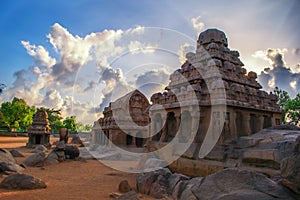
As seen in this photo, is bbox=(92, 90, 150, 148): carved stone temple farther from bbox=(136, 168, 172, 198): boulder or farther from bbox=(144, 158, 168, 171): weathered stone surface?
bbox=(136, 168, 172, 198): boulder

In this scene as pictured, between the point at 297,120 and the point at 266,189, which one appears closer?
the point at 266,189

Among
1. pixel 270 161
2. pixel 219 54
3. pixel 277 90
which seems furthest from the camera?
pixel 277 90

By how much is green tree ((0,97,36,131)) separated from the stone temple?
44054mm

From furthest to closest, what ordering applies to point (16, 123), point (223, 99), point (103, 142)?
point (16, 123) → point (103, 142) → point (223, 99)

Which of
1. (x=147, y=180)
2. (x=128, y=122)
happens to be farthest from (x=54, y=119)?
(x=147, y=180)

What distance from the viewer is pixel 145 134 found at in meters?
24.7

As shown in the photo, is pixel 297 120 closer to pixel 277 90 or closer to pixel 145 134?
pixel 277 90

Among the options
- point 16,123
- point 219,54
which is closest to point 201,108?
point 219,54

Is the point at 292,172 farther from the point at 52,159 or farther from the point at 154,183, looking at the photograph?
the point at 52,159

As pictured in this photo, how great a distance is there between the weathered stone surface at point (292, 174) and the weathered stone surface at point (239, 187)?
0.50ft

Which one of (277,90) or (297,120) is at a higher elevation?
(277,90)

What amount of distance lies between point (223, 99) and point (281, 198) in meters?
6.43

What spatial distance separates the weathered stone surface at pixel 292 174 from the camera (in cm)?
364

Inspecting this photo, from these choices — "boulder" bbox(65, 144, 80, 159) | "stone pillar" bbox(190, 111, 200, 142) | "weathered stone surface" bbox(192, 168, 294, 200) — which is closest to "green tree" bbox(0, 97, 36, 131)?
"boulder" bbox(65, 144, 80, 159)
